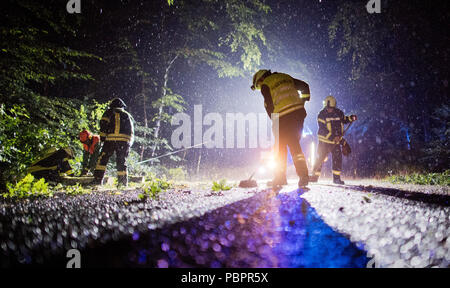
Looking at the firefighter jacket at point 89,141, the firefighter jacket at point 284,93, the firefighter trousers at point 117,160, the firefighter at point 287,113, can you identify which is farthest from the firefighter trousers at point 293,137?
the firefighter jacket at point 89,141

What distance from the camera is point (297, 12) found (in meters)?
16.2

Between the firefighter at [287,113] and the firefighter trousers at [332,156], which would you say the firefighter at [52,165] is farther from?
the firefighter trousers at [332,156]

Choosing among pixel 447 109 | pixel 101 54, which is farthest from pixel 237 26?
pixel 447 109

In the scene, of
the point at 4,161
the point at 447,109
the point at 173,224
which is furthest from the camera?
the point at 447,109

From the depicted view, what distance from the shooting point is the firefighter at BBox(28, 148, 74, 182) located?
420 centimetres

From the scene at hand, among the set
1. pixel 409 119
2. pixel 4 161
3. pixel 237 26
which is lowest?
pixel 4 161

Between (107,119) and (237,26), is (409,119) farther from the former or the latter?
(107,119)

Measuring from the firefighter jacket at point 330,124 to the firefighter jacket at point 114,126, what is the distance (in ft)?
18.2

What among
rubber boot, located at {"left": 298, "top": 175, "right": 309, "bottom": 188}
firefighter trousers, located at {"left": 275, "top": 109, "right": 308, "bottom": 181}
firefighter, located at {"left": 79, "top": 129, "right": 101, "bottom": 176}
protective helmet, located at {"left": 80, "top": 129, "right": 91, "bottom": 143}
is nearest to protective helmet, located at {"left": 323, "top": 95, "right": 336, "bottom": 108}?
firefighter trousers, located at {"left": 275, "top": 109, "right": 308, "bottom": 181}

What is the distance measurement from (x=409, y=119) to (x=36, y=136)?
15407 mm

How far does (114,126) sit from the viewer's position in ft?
17.6

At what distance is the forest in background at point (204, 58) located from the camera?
6.44m

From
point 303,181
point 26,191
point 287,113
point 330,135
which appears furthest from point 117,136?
point 330,135
